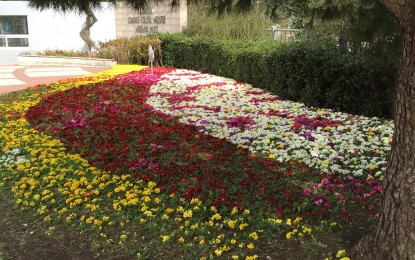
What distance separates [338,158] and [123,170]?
260 centimetres

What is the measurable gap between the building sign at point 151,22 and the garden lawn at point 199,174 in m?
12.0

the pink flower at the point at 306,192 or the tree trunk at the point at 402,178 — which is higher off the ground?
the tree trunk at the point at 402,178

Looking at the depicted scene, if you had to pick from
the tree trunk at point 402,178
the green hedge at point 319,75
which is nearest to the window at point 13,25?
the green hedge at point 319,75

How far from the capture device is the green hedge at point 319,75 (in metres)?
7.80

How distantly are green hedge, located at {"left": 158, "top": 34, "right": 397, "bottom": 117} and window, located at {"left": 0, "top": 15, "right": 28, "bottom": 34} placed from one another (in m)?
15.7

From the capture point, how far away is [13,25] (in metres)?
23.8

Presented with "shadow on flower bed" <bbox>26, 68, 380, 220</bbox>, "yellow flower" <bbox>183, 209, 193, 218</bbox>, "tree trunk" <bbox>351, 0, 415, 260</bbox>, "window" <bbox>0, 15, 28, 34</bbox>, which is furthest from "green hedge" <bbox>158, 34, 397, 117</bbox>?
"window" <bbox>0, 15, 28, 34</bbox>

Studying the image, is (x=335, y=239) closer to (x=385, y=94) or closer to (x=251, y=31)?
(x=385, y=94)

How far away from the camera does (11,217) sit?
4.48m

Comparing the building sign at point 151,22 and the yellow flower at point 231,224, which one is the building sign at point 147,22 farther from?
the yellow flower at point 231,224

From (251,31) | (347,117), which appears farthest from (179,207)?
(251,31)

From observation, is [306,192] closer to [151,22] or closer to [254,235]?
[254,235]

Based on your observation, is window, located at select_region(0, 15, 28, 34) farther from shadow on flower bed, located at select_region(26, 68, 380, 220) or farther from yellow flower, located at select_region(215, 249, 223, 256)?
yellow flower, located at select_region(215, 249, 223, 256)

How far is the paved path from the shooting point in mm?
14232
